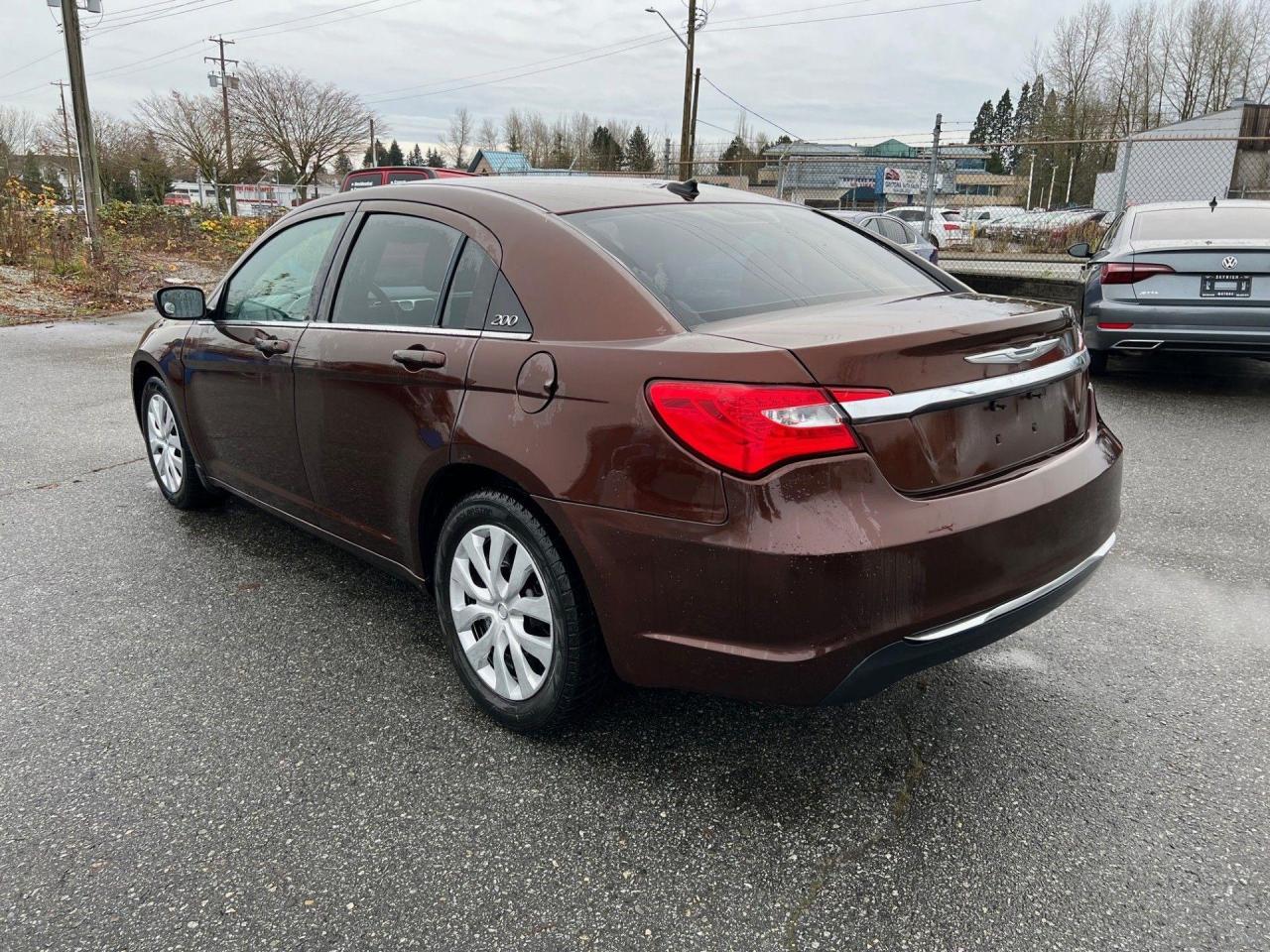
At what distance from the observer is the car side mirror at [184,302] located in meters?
4.01

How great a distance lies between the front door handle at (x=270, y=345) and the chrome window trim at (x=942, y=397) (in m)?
2.24

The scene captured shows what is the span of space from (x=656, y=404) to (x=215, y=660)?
1.97 metres

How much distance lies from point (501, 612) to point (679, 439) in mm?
860

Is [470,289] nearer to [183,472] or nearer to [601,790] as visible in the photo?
[601,790]

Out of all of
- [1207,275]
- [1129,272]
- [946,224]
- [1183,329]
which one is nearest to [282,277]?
[1129,272]

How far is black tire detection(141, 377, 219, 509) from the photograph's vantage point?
446cm

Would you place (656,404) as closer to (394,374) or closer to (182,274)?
(394,374)

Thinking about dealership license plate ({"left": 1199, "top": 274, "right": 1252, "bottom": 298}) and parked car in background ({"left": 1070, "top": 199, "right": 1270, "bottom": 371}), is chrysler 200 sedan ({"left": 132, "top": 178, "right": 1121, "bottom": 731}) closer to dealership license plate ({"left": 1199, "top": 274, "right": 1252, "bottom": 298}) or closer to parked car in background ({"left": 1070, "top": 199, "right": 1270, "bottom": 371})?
parked car in background ({"left": 1070, "top": 199, "right": 1270, "bottom": 371})

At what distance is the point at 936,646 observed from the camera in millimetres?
2141

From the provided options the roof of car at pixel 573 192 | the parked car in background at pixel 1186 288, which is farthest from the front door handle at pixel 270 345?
the parked car in background at pixel 1186 288

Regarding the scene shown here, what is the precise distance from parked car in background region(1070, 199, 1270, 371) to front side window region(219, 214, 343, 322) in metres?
5.85

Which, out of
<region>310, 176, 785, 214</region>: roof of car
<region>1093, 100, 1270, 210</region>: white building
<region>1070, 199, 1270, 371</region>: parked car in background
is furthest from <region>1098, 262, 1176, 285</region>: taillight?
<region>1093, 100, 1270, 210</region>: white building

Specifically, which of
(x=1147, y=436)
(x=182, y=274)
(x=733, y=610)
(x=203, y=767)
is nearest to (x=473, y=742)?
(x=203, y=767)

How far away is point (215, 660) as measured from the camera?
3162 mm
